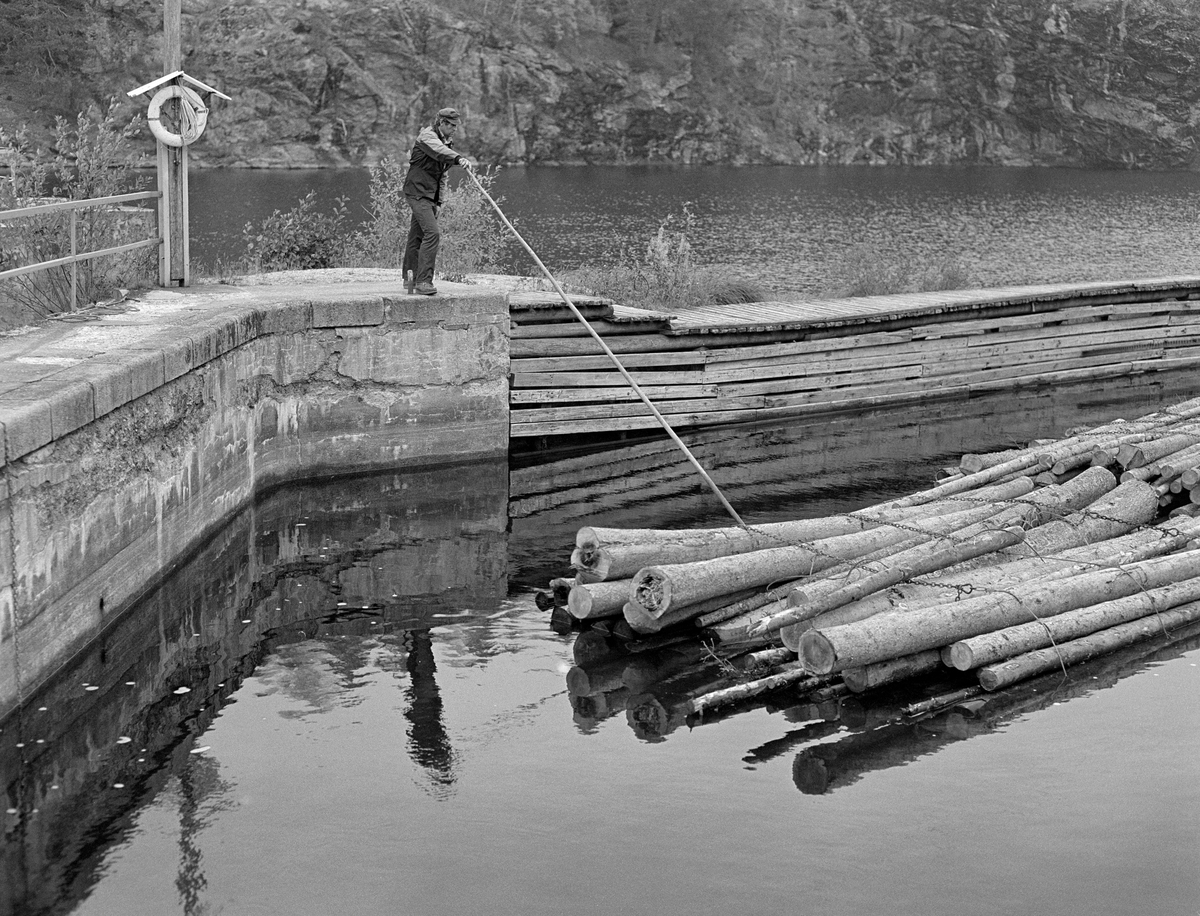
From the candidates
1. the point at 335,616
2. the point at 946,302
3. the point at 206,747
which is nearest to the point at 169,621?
the point at 335,616

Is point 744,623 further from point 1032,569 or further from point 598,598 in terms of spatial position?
point 1032,569

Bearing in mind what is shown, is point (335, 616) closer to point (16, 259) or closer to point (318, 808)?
point (318, 808)

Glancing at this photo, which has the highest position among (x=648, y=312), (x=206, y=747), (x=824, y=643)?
(x=648, y=312)

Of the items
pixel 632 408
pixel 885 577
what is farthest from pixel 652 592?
pixel 632 408

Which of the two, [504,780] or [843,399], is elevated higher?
[843,399]

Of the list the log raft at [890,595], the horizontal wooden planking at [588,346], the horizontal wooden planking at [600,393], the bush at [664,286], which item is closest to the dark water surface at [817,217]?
the bush at [664,286]

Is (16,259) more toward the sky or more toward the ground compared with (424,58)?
more toward the ground

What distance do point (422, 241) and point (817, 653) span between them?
Answer: 7.15 meters

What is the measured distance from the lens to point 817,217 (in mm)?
41000

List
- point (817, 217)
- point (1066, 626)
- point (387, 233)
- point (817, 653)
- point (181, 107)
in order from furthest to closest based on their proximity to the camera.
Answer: point (817, 217), point (387, 233), point (181, 107), point (1066, 626), point (817, 653)

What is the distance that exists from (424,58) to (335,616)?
59200 mm

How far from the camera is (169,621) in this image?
9.56 m

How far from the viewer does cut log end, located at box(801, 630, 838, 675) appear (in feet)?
25.7

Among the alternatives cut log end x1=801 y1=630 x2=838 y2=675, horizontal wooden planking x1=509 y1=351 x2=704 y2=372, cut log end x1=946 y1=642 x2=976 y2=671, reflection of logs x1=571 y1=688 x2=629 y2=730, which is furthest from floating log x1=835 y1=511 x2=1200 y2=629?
horizontal wooden planking x1=509 y1=351 x2=704 y2=372
